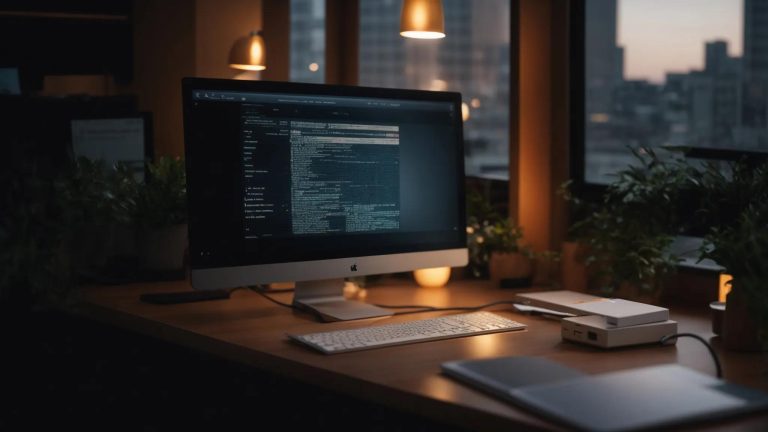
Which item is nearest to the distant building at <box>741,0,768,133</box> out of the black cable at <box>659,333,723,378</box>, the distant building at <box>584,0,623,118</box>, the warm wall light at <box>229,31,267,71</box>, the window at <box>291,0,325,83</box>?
the distant building at <box>584,0,623,118</box>

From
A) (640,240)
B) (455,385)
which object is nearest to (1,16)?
(640,240)

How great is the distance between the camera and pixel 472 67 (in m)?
3.53

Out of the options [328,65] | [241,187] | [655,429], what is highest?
[328,65]

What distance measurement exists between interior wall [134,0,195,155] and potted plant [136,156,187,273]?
40.1 inches

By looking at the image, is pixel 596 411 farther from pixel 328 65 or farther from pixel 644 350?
pixel 328 65

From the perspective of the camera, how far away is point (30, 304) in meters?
2.30

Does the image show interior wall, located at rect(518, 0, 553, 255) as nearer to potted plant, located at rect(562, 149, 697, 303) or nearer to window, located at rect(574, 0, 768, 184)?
window, located at rect(574, 0, 768, 184)

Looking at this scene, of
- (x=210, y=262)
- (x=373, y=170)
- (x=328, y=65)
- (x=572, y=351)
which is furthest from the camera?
(x=328, y=65)

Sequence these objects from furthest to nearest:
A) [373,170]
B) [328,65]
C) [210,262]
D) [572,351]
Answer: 1. [328,65]
2. [373,170]
3. [210,262]
4. [572,351]

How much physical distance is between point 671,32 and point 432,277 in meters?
1.00

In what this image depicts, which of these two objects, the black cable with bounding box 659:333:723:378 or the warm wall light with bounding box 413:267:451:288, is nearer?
the black cable with bounding box 659:333:723:378

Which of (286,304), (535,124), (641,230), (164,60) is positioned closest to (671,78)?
(535,124)

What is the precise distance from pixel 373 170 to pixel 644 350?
79 centimetres

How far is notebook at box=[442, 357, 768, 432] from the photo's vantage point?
147 cm
